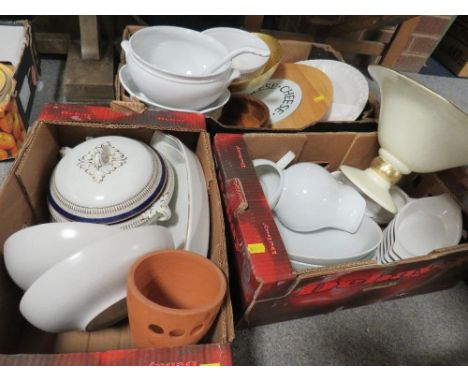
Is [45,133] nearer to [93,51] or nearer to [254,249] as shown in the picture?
[254,249]

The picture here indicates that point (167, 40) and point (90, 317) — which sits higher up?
point (167, 40)

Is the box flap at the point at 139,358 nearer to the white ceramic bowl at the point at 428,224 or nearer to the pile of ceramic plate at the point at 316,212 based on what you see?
the pile of ceramic plate at the point at 316,212

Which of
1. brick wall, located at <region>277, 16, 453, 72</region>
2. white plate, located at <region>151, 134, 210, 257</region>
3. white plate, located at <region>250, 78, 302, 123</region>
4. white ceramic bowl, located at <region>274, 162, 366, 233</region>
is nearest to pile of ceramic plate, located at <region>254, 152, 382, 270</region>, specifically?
white ceramic bowl, located at <region>274, 162, 366, 233</region>

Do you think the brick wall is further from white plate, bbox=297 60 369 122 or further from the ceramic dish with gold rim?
the ceramic dish with gold rim

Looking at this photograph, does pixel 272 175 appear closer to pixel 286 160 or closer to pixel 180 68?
pixel 286 160

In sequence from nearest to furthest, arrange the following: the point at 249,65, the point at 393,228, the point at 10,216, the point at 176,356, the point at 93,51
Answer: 1. the point at 176,356
2. the point at 10,216
3. the point at 393,228
4. the point at 249,65
5. the point at 93,51

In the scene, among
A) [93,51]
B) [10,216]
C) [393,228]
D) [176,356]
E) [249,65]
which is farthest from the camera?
[93,51]

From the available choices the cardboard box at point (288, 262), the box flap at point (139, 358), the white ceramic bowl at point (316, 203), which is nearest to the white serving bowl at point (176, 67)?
the cardboard box at point (288, 262)

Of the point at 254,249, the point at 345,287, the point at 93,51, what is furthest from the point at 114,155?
the point at 93,51

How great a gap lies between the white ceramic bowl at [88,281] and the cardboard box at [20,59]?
54cm

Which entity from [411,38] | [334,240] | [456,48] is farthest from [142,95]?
[456,48]

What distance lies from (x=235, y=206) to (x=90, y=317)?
0.79 ft

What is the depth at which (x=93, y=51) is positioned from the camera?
3.61 feet

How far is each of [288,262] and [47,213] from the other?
1.29ft
